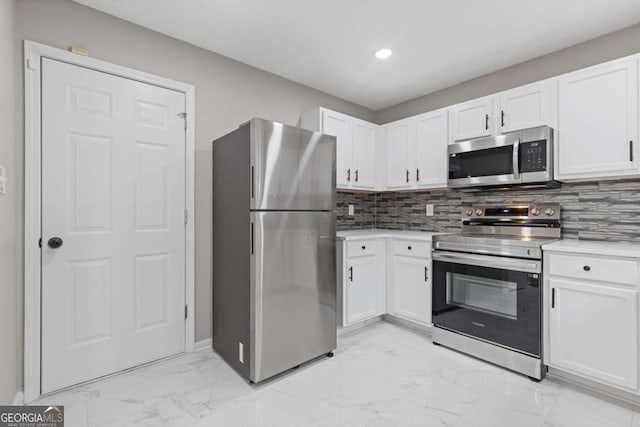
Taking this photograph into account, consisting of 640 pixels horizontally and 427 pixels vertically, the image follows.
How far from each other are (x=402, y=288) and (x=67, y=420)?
2.67 m

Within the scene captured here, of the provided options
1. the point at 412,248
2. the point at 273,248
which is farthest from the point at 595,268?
the point at 273,248

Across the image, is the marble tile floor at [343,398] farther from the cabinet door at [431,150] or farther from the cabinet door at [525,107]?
the cabinet door at [525,107]

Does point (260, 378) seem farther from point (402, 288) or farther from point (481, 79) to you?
point (481, 79)

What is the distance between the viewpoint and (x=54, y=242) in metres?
1.96

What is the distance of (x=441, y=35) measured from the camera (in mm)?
2387

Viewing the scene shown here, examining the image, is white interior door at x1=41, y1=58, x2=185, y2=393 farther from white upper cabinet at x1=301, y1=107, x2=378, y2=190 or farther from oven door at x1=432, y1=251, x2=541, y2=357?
oven door at x1=432, y1=251, x2=541, y2=357

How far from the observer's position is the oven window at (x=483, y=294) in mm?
2309

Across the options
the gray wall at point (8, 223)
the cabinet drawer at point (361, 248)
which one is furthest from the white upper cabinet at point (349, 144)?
the gray wall at point (8, 223)

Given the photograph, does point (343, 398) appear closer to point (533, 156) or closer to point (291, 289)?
point (291, 289)

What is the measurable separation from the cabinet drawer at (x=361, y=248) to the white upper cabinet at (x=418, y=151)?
2.72ft

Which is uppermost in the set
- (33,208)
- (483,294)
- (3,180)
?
(3,180)

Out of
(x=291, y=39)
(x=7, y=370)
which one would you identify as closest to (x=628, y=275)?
(x=291, y=39)

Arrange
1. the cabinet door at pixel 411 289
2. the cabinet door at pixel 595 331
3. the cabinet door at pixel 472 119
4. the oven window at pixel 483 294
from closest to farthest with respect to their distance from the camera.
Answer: the cabinet door at pixel 595 331
the oven window at pixel 483 294
the cabinet door at pixel 472 119
the cabinet door at pixel 411 289

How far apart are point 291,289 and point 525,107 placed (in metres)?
2.42
